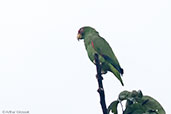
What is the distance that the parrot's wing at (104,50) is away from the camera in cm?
619

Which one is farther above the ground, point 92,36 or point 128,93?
point 92,36

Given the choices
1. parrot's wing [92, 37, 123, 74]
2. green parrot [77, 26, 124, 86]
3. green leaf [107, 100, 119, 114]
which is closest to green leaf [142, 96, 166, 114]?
green leaf [107, 100, 119, 114]

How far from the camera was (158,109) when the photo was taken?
2.54 m

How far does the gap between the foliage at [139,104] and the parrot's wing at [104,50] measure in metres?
3.33

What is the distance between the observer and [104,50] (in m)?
6.58

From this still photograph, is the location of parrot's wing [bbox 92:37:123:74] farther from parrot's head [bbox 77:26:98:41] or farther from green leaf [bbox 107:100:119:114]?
green leaf [bbox 107:100:119:114]

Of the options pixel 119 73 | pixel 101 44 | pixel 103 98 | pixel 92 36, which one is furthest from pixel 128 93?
pixel 92 36

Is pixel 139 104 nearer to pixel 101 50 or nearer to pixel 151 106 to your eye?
pixel 151 106

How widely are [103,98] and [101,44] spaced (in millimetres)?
4556

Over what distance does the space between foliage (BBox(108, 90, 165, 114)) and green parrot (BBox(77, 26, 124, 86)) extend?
313cm

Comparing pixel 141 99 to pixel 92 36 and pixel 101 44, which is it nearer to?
pixel 101 44

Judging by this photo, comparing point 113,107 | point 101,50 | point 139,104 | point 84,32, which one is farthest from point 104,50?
point 139,104

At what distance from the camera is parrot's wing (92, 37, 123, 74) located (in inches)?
244

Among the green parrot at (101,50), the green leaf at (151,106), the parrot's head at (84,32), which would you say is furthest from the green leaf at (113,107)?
the parrot's head at (84,32)
